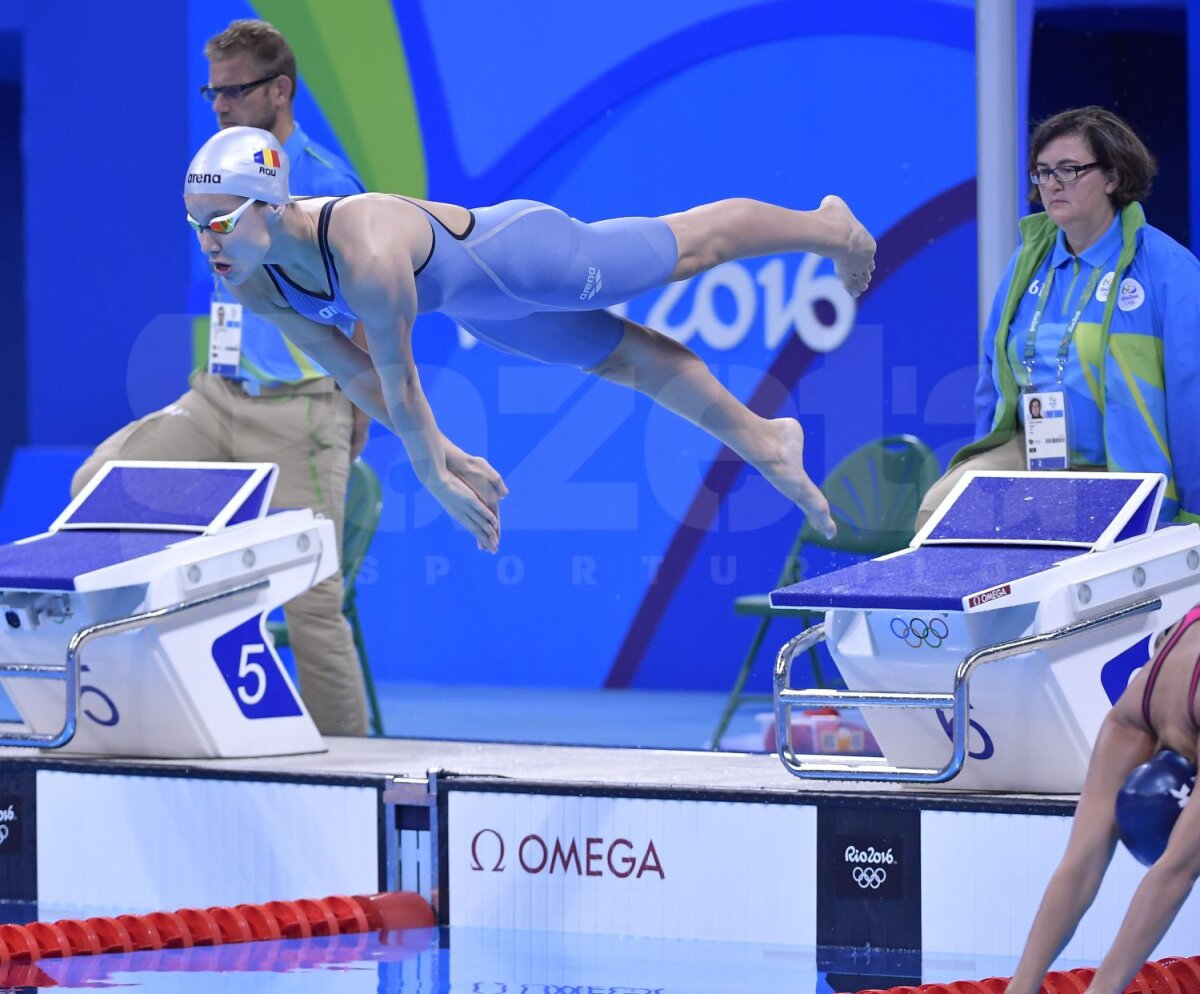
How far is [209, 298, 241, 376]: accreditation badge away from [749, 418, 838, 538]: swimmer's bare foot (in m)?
1.95

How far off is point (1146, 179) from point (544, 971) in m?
2.42

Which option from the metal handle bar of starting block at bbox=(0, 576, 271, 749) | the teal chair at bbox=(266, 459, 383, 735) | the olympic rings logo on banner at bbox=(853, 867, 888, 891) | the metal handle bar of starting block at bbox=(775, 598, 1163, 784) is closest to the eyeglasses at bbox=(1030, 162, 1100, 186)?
the metal handle bar of starting block at bbox=(775, 598, 1163, 784)

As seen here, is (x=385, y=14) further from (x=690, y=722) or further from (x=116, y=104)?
(x=690, y=722)

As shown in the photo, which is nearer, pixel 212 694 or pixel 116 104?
pixel 212 694

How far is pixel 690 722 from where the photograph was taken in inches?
335

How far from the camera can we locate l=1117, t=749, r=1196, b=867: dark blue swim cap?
Result: 3.59m

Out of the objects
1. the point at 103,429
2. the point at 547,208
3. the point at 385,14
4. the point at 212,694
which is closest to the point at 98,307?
the point at 103,429

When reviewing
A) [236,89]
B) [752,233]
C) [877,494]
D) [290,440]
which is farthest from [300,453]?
[752,233]

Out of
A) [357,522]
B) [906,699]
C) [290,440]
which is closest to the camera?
[906,699]

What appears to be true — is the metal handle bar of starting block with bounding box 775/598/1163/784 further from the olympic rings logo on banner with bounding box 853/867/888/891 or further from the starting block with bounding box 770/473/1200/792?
the olympic rings logo on banner with bounding box 853/867/888/891

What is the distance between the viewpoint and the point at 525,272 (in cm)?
523

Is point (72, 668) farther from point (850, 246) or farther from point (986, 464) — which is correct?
point (986, 464)

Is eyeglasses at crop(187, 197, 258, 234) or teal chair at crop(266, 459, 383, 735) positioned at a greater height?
eyeglasses at crop(187, 197, 258, 234)

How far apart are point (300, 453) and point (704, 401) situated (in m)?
1.97
